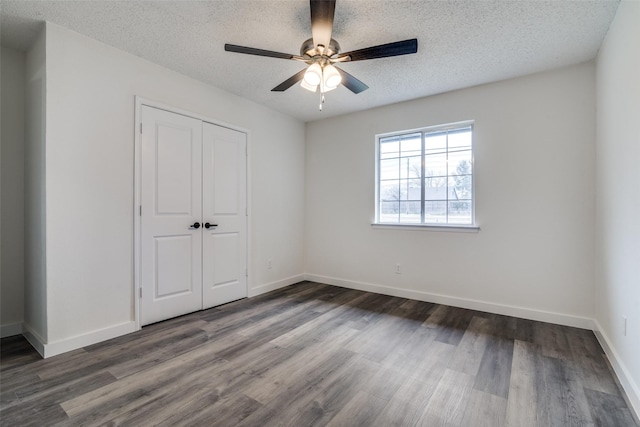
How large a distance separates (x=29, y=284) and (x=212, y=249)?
161 cm

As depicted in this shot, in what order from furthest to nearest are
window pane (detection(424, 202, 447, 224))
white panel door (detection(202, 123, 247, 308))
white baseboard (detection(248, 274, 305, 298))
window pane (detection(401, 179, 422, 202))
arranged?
white baseboard (detection(248, 274, 305, 298)) < window pane (detection(401, 179, 422, 202)) < window pane (detection(424, 202, 447, 224)) < white panel door (detection(202, 123, 247, 308))

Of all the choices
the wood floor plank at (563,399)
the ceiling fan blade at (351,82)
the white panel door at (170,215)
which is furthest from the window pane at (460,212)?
the white panel door at (170,215)

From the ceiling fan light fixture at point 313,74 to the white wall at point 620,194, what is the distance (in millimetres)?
1971

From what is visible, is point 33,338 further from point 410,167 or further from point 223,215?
point 410,167

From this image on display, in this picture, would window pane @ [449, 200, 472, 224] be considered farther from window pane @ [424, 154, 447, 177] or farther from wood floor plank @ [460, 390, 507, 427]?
wood floor plank @ [460, 390, 507, 427]

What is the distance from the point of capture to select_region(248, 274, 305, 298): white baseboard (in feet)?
13.1

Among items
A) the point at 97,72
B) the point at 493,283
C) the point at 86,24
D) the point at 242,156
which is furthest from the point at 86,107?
the point at 493,283

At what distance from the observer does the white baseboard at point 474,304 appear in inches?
114

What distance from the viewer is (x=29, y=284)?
2637 millimetres

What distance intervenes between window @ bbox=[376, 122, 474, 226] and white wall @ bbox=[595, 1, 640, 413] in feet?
3.87

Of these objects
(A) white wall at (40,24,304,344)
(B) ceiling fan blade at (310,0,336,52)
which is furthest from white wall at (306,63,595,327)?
(A) white wall at (40,24,304,344)

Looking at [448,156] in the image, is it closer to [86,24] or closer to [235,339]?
[235,339]

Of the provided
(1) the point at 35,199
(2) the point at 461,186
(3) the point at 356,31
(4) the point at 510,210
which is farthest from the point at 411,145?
(1) the point at 35,199

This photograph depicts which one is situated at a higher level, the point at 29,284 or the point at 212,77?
the point at 212,77
